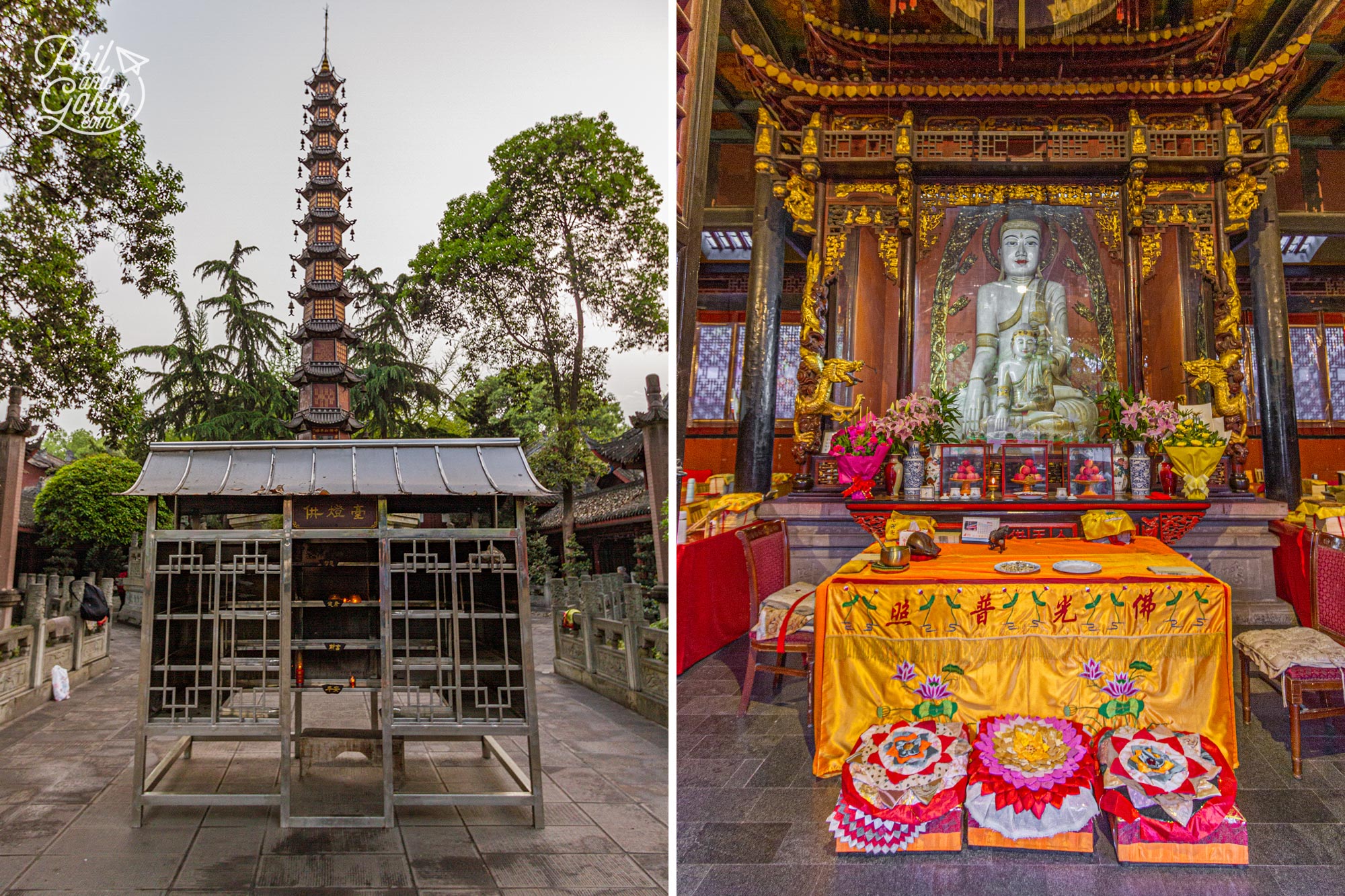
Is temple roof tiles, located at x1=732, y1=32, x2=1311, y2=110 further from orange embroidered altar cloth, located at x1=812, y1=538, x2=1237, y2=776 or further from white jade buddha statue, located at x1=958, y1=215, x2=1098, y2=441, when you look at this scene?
orange embroidered altar cloth, located at x1=812, y1=538, x2=1237, y2=776

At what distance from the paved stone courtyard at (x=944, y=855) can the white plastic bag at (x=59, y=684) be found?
2721mm

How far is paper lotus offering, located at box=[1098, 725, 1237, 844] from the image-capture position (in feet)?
7.64

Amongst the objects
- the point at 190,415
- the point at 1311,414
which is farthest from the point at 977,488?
the point at 1311,414

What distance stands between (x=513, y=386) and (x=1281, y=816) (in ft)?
11.7

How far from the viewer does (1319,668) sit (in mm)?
2941

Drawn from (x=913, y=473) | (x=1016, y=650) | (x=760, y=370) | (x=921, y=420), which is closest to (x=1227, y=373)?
(x=921, y=420)

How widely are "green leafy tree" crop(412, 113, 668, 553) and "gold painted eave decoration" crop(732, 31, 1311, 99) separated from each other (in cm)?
196

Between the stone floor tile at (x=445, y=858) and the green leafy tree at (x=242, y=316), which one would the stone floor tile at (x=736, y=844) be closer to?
the stone floor tile at (x=445, y=858)

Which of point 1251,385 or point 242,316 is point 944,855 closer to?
point 242,316

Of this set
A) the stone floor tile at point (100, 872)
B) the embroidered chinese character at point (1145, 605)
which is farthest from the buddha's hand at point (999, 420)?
the stone floor tile at point (100, 872)

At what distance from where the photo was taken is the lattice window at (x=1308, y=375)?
309 inches

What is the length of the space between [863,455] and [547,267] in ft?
6.40

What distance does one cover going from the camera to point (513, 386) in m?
4.57

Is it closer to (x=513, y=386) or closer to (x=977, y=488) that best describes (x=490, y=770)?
(x=513, y=386)
